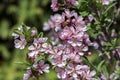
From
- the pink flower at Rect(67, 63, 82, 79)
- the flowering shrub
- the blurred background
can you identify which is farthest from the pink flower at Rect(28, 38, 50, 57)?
the blurred background

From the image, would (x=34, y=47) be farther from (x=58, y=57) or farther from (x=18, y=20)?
(x=18, y=20)

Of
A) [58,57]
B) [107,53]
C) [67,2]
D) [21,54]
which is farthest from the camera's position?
[21,54]

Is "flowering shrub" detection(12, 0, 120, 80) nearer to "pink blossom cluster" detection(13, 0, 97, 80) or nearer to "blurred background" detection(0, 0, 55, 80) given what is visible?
"pink blossom cluster" detection(13, 0, 97, 80)

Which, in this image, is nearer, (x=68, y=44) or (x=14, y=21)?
(x=68, y=44)

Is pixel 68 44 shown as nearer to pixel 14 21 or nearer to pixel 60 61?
pixel 60 61

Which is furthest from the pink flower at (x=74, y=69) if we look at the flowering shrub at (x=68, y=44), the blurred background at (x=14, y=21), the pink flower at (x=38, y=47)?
the blurred background at (x=14, y=21)

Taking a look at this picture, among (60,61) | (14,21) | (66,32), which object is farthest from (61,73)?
(14,21)

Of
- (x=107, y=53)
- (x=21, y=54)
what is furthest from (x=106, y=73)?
(x=21, y=54)

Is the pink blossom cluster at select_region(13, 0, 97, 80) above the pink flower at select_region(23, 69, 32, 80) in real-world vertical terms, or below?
above
